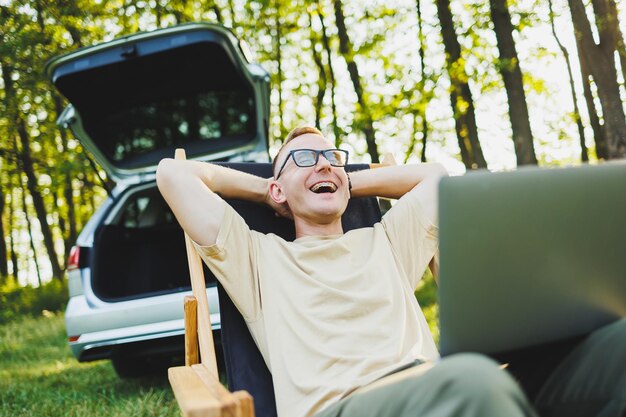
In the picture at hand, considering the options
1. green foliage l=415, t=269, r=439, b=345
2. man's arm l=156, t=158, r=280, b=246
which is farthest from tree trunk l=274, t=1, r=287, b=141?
man's arm l=156, t=158, r=280, b=246

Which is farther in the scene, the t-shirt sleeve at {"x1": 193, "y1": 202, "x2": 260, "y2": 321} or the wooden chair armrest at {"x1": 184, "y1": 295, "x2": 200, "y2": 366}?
the wooden chair armrest at {"x1": 184, "y1": 295, "x2": 200, "y2": 366}

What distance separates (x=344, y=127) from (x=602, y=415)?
7.87 meters

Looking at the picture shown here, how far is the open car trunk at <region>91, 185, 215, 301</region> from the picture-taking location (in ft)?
14.3

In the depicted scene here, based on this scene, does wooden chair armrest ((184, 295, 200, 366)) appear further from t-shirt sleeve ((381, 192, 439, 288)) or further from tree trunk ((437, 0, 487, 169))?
tree trunk ((437, 0, 487, 169))

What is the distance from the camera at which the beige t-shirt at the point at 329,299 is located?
1.88 meters

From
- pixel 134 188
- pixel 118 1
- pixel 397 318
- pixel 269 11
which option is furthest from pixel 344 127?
pixel 397 318

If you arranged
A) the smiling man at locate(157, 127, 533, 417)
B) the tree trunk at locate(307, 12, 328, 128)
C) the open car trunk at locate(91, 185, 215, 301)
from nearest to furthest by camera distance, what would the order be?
the smiling man at locate(157, 127, 533, 417)
the open car trunk at locate(91, 185, 215, 301)
the tree trunk at locate(307, 12, 328, 128)

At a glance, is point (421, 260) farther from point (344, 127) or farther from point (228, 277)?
point (344, 127)

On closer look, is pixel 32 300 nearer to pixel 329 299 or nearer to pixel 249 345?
pixel 249 345

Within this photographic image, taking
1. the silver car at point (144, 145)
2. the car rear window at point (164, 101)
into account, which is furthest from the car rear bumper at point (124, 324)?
the car rear window at point (164, 101)

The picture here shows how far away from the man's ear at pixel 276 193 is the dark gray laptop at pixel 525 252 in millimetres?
1360

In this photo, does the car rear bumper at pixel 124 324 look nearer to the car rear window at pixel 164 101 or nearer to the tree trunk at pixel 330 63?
the car rear window at pixel 164 101

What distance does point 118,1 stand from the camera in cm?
1036

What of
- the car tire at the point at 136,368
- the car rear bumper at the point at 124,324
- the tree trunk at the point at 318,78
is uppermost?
the tree trunk at the point at 318,78
